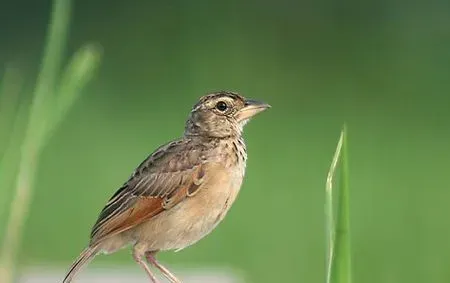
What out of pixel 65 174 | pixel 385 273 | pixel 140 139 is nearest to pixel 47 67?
pixel 385 273

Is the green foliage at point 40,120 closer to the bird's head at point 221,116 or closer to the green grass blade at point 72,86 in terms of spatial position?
the green grass blade at point 72,86

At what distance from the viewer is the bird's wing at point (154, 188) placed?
3.95 meters

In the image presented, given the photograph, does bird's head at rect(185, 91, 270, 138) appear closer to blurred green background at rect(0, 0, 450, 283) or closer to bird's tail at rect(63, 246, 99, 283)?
bird's tail at rect(63, 246, 99, 283)

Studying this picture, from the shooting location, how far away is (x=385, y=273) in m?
9.05

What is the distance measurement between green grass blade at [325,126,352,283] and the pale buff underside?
132cm

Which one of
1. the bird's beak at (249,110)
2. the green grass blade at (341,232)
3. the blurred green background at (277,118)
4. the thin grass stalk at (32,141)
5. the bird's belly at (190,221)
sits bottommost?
the green grass blade at (341,232)

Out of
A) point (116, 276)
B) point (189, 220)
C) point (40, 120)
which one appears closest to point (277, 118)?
point (116, 276)

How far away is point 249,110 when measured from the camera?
441 centimetres

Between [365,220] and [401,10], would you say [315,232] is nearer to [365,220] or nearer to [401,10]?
[365,220]

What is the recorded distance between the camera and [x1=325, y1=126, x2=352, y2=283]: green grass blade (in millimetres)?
2594

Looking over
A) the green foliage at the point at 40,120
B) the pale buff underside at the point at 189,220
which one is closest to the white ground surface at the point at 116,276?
the pale buff underside at the point at 189,220

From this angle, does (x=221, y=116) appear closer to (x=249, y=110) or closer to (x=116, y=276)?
(x=249, y=110)

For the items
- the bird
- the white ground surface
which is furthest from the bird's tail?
the white ground surface

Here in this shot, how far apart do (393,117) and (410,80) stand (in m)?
1.46
